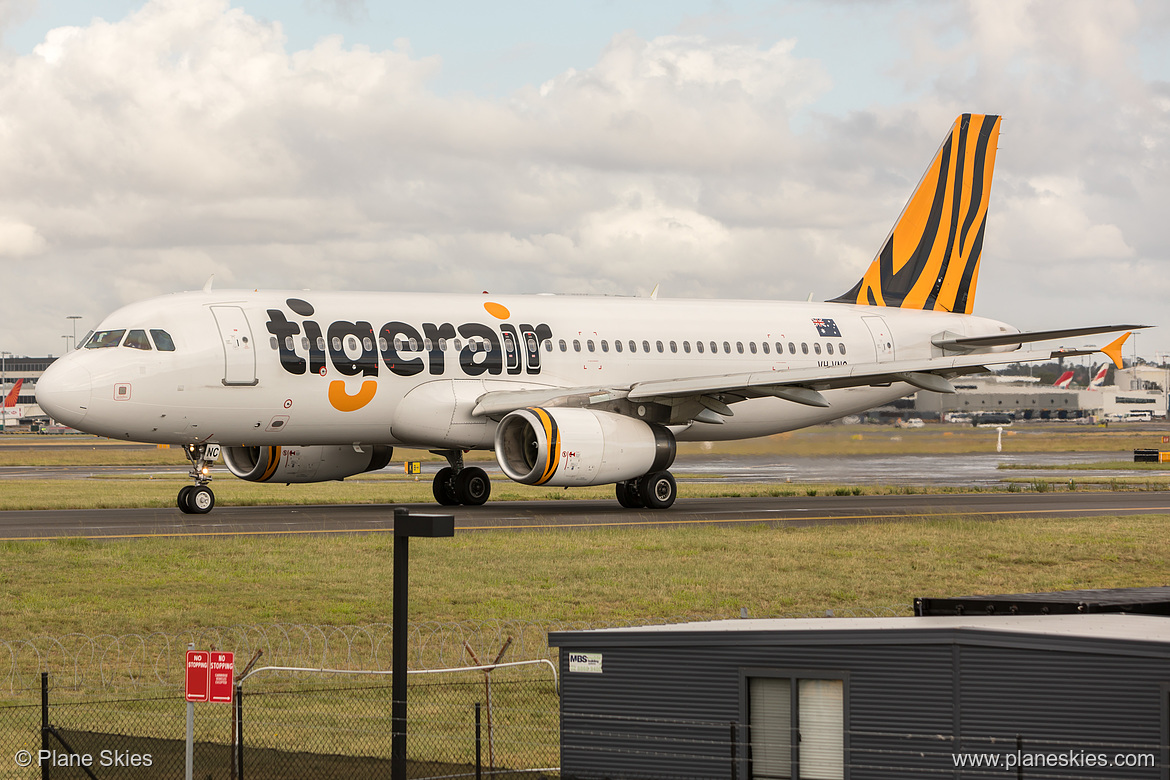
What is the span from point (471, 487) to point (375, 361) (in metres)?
5.69

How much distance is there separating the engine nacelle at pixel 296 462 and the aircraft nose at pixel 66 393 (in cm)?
566

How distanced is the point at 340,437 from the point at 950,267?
2283cm

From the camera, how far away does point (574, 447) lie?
31609mm

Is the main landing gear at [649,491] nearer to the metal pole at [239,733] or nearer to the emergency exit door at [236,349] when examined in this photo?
the emergency exit door at [236,349]

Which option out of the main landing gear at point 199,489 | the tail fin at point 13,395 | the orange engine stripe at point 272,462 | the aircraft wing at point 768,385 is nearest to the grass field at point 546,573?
the aircraft wing at point 768,385

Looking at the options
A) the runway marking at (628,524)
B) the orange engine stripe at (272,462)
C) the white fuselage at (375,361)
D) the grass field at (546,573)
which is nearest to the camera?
the grass field at (546,573)

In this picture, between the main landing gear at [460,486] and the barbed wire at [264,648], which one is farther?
the main landing gear at [460,486]

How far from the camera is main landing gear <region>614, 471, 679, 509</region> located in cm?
3603

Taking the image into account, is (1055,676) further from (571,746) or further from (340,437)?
(340,437)

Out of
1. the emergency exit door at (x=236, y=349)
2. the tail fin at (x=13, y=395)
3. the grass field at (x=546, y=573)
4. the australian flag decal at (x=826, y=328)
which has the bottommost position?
the grass field at (x=546, y=573)

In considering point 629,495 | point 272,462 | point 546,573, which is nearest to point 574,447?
point 629,495

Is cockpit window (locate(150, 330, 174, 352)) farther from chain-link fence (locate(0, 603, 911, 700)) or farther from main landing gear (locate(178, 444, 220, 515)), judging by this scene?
chain-link fence (locate(0, 603, 911, 700))

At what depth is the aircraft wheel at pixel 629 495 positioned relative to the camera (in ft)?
119

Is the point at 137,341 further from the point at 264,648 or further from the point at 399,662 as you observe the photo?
the point at 399,662
